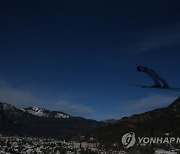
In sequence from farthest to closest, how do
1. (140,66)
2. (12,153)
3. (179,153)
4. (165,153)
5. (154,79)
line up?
(12,153), (179,153), (165,153), (154,79), (140,66)

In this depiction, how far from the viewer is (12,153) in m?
190

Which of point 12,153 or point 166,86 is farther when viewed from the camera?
point 12,153

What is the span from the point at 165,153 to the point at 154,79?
4393 inches

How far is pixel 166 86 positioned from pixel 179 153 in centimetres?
12391

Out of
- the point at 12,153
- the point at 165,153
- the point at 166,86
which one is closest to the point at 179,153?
the point at 165,153

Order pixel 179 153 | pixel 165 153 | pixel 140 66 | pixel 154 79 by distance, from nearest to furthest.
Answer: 1. pixel 140 66
2. pixel 154 79
3. pixel 165 153
4. pixel 179 153

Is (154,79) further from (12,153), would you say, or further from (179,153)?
(12,153)

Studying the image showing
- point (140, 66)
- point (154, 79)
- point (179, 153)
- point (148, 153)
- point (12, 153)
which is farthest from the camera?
point (12, 153)

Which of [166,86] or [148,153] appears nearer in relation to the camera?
[166,86]

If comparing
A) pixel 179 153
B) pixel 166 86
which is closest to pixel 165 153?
pixel 179 153

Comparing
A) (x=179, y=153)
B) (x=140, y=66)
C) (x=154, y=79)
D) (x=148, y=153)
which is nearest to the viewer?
(x=140, y=66)

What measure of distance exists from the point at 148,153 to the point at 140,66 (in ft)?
480

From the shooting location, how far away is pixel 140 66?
26.5m

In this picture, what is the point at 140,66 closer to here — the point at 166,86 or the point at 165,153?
the point at 166,86
